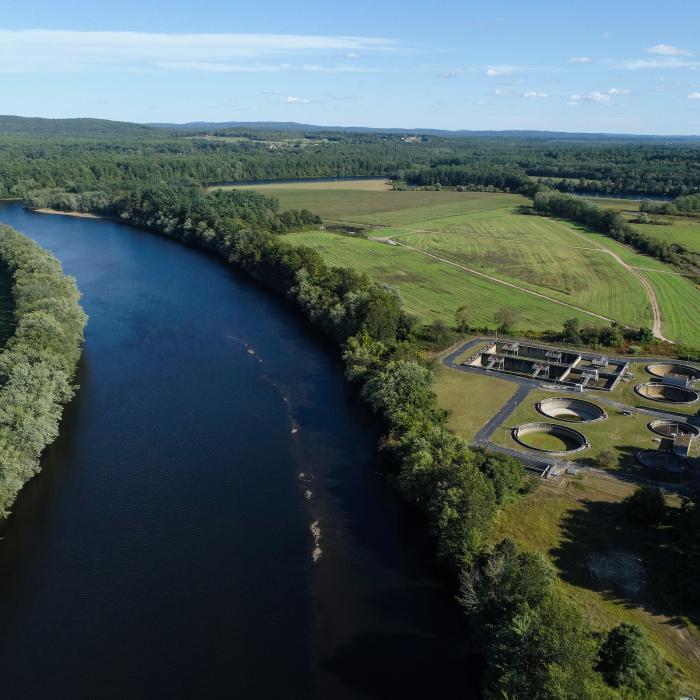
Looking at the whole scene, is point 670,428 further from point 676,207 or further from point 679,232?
point 676,207

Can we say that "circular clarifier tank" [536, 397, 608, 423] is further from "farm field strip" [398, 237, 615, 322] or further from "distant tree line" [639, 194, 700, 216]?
"distant tree line" [639, 194, 700, 216]

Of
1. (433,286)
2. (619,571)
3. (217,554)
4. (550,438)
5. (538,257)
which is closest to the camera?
(619,571)

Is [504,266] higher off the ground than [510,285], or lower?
higher

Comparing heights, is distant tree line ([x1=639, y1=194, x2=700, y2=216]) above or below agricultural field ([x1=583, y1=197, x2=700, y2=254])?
above

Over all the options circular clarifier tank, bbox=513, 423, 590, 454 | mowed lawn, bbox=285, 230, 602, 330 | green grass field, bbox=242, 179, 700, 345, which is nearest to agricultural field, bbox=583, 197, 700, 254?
green grass field, bbox=242, 179, 700, 345

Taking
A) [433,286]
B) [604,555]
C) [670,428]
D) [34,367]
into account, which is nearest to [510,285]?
[433,286]

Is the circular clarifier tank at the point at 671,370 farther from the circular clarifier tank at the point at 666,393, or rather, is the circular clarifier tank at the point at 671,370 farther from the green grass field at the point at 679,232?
the green grass field at the point at 679,232
